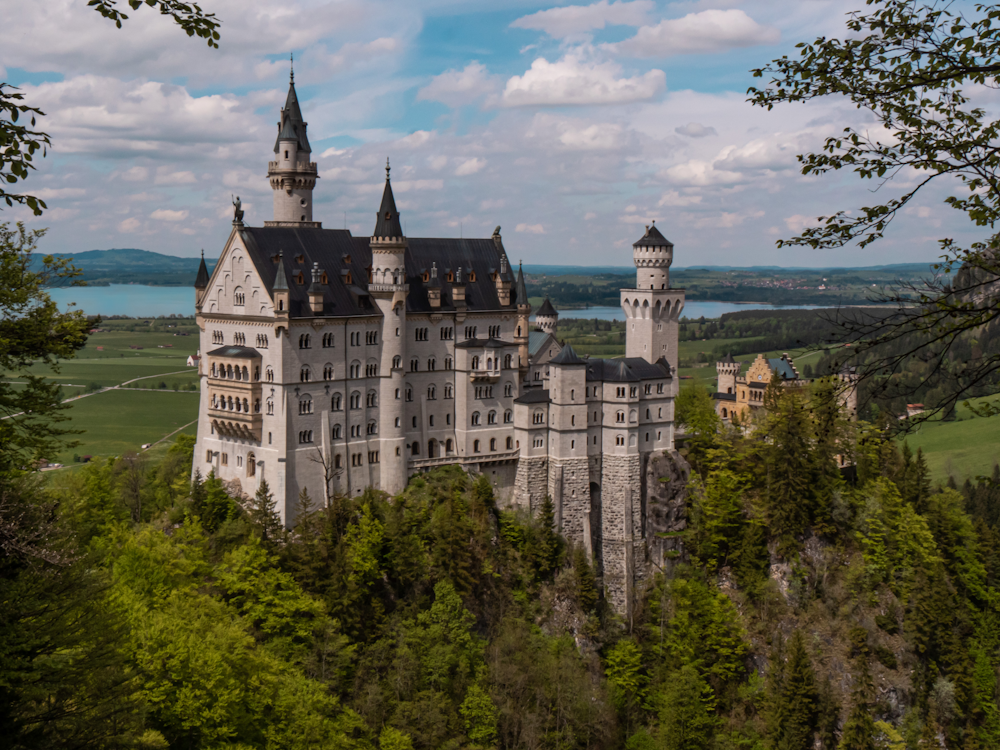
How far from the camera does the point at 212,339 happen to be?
71500 mm

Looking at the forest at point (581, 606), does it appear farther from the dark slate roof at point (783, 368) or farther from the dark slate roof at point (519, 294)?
the dark slate roof at point (519, 294)

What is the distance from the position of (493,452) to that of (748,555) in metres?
22.5

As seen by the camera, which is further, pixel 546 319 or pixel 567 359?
pixel 546 319

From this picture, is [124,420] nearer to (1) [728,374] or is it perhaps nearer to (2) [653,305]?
(1) [728,374]

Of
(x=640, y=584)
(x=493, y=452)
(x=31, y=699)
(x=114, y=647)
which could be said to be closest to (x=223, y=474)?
(x=493, y=452)

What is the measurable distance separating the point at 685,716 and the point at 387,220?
42576mm

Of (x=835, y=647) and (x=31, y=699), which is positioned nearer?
(x=31, y=699)

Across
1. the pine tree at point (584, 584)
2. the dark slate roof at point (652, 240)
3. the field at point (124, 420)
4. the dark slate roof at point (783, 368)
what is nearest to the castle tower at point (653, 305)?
the dark slate roof at point (652, 240)

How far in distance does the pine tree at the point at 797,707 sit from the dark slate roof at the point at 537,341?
101ft

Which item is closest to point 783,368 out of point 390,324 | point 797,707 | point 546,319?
point 546,319

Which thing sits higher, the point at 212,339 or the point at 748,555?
the point at 212,339

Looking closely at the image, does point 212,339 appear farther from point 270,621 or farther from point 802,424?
point 802,424

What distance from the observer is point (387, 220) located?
2842 inches

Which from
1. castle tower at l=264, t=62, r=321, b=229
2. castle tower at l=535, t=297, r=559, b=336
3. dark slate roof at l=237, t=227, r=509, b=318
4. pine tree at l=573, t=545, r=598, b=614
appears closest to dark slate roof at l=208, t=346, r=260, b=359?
dark slate roof at l=237, t=227, r=509, b=318
